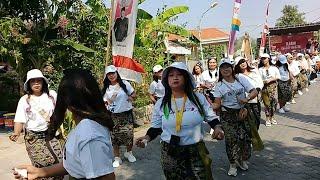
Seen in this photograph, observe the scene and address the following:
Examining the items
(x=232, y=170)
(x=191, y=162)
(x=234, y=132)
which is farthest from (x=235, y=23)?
(x=191, y=162)

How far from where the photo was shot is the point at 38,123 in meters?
5.47

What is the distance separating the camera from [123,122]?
7535mm

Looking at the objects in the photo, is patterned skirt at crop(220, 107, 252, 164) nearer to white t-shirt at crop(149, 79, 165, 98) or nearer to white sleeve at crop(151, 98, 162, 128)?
white sleeve at crop(151, 98, 162, 128)

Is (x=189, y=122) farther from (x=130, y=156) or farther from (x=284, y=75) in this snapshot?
(x=284, y=75)

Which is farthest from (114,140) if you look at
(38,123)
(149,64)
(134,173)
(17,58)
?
(149,64)

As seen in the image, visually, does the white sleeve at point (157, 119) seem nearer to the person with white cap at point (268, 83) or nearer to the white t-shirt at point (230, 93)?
the white t-shirt at point (230, 93)

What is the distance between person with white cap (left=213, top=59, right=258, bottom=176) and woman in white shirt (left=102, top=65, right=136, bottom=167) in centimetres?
175

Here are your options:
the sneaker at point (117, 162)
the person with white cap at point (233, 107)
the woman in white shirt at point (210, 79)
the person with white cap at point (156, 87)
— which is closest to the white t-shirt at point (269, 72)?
the woman in white shirt at point (210, 79)

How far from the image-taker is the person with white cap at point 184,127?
418 centimetres

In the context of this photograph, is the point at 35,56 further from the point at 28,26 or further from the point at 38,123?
the point at 38,123

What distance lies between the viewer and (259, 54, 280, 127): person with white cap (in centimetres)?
1053

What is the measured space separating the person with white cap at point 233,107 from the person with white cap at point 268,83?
4.11 m

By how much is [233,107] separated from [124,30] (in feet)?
6.69

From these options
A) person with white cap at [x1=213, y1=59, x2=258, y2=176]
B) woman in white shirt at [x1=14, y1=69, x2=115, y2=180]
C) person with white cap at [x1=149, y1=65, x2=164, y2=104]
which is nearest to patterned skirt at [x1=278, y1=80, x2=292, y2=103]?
person with white cap at [x1=149, y1=65, x2=164, y2=104]
